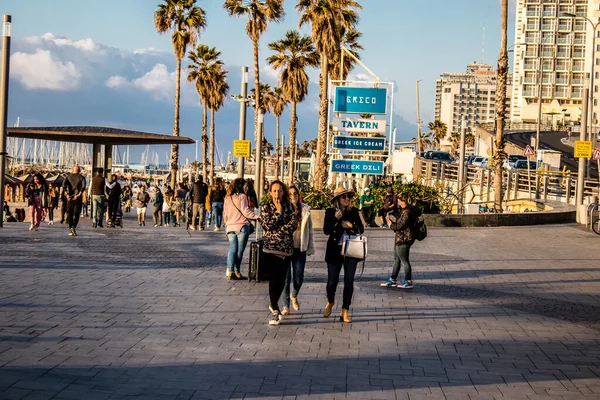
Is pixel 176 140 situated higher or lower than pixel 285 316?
higher

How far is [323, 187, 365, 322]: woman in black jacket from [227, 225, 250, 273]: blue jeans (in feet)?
11.0

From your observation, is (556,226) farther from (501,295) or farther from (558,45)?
(558,45)

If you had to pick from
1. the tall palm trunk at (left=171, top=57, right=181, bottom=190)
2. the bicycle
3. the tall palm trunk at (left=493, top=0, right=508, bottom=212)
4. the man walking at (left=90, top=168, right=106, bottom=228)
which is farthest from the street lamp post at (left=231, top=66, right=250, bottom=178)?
the tall palm trunk at (left=171, top=57, right=181, bottom=190)

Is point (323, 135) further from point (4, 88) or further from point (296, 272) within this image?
point (296, 272)

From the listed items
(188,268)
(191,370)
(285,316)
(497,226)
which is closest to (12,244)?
(188,268)

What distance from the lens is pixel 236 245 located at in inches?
543

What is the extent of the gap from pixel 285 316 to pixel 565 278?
271 inches

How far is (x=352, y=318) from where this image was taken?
10664 millimetres

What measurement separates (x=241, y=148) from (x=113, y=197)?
13.0 feet

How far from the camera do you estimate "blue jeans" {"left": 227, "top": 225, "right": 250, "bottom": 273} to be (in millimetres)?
13594

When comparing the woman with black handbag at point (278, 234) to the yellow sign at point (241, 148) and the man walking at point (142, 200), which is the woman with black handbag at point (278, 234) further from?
the man walking at point (142, 200)

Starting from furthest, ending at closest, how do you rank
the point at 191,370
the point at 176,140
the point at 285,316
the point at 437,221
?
the point at 176,140 < the point at 437,221 < the point at 285,316 < the point at 191,370

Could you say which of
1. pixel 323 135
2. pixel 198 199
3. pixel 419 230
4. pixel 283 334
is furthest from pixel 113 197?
pixel 283 334

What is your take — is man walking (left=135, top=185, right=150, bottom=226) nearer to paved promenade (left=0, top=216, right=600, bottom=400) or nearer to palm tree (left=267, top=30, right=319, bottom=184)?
paved promenade (left=0, top=216, right=600, bottom=400)
